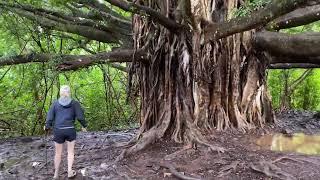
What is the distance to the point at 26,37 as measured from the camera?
10.2 meters

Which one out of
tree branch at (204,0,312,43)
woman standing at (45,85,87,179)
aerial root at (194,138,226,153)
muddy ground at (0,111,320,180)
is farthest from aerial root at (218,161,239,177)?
woman standing at (45,85,87,179)

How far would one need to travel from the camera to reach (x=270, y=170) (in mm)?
6359

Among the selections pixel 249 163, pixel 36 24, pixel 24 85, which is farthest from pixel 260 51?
pixel 24 85

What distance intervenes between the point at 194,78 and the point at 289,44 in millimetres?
1688

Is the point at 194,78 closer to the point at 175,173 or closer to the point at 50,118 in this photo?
the point at 175,173

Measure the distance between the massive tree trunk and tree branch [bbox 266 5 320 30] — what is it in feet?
2.40

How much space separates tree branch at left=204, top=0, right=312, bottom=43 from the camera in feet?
17.0

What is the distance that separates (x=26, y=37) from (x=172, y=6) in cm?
379

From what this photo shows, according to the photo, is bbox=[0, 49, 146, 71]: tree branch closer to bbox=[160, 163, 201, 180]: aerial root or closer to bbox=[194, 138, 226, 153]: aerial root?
bbox=[194, 138, 226, 153]: aerial root

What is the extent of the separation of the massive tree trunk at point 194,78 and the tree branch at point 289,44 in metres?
0.33

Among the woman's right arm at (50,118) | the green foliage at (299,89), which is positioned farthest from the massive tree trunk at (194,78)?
the green foliage at (299,89)

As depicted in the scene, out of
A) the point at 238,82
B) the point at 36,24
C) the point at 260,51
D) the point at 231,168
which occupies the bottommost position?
the point at 231,168

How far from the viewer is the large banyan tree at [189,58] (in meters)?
7.57

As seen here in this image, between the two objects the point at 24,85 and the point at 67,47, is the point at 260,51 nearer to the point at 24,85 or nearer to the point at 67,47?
the point at 67,47
